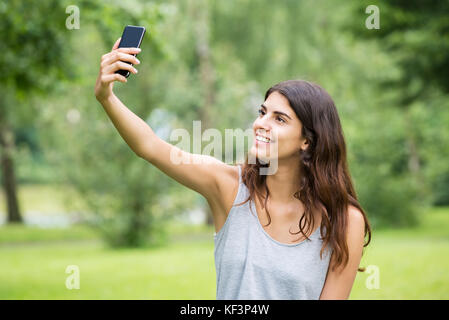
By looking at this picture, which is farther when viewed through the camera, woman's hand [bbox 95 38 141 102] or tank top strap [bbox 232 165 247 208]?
tank top strap [bbox 232 165 247 208]

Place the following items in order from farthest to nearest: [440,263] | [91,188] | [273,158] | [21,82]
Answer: [91,188] < [440,263] < [21,82] < [273,158]

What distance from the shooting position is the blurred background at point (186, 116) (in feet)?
26.9

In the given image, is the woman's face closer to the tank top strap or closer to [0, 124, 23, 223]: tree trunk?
the tank top strap

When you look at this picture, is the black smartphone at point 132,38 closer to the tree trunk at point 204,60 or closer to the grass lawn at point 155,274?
the grass lawn at point 155,274

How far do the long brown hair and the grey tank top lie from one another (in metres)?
0.07

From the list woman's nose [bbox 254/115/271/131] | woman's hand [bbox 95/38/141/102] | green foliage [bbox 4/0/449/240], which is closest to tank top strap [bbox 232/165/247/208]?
woman's nose [bbox 254/115/271/131]

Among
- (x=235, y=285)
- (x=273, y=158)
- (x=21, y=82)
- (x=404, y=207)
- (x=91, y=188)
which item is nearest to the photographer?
(x=235, y=285)

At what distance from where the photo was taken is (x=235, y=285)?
2252 mm

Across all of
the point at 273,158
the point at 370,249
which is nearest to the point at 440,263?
the point at 370,249

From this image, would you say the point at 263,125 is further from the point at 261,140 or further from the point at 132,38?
the point at 132,38

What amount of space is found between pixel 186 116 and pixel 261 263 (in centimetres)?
1419

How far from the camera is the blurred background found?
26.9 feet

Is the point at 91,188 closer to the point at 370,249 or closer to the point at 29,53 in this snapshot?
the point at 29,53
